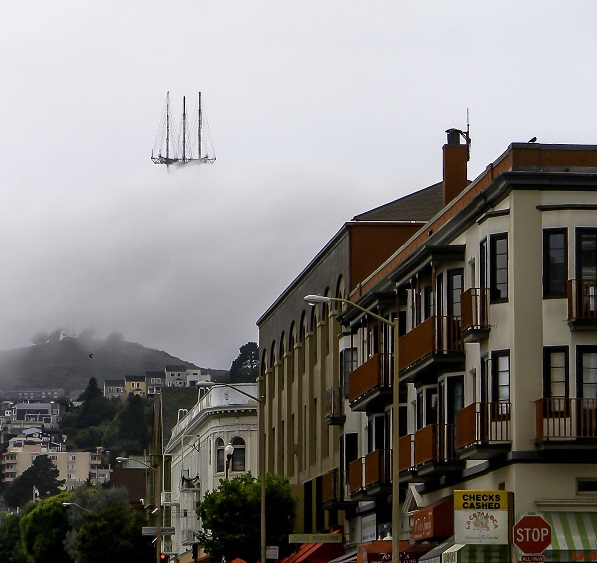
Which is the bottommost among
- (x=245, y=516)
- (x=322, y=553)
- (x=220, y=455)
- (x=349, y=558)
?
(x=322, y=553)

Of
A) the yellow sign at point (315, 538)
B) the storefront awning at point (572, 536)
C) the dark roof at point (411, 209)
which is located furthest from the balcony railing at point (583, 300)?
the dark roof at point (411, 209)

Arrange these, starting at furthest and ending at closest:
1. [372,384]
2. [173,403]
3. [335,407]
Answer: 1. [173,403]
2. [335,407]
3. [372,384]

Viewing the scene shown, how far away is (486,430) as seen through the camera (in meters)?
39.5

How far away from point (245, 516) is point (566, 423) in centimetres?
3163

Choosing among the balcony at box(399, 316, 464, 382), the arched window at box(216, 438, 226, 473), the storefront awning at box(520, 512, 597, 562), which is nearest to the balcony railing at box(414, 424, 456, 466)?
the balcony at box(399, 316, 464, 382)

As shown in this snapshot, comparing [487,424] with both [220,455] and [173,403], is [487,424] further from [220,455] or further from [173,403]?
[173,403]

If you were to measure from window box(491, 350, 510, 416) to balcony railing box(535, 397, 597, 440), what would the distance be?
4.15 ft

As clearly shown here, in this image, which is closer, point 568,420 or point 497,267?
point 568,420

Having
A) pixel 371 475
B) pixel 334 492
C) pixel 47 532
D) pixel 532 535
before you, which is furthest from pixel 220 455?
pixel 532 535

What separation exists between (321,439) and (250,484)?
3.67 meters

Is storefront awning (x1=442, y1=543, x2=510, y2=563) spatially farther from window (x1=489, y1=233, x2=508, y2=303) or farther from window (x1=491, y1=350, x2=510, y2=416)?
window (x1=489, y1=233, x2=508, y2=303)

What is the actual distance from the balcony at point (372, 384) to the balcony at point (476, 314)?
10.2 metres

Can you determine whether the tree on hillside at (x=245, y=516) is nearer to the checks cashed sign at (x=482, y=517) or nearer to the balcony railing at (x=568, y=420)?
the checks cashed sign at (x=482, y=517)

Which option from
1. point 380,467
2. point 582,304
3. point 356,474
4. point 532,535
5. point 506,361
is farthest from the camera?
point 356,474
